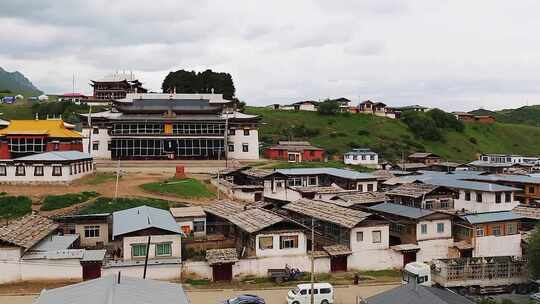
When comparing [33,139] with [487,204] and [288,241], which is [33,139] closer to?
[288,241]

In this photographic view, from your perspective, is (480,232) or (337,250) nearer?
(337,250)

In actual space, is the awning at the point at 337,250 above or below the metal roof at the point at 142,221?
below

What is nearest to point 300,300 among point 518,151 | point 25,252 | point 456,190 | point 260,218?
point 260,218

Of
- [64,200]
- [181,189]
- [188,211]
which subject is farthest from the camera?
[181,189]

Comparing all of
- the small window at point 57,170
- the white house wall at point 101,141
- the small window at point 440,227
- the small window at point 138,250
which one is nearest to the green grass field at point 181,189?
the small window at point 57,170

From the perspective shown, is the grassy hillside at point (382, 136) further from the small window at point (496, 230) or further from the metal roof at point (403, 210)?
the small window at point (496, 230)

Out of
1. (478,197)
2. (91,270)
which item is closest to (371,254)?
(478,197)
